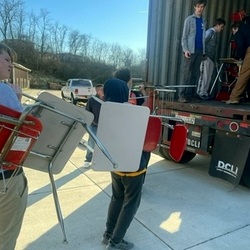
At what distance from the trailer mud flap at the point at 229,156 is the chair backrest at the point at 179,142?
1.60m

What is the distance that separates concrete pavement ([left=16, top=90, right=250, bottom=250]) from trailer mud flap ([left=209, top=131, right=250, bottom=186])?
25cm

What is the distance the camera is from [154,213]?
3047 millimetres

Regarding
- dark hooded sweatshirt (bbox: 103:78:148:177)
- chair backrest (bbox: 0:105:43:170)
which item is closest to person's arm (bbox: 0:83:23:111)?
chair backrest (bbox: 0:105:43:170)

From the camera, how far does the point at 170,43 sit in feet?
16.0

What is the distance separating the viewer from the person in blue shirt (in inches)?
179

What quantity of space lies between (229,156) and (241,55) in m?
2.39

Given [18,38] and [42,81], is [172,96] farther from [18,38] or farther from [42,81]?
[18,38]

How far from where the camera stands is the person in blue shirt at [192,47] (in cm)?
454

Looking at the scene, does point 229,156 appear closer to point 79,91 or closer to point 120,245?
point 120,245

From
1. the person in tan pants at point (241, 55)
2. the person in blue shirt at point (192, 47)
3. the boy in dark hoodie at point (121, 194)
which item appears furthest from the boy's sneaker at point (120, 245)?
the person in tan pants at point (241, 55)

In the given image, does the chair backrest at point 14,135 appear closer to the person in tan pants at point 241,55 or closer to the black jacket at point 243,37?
the person in tan pants at point 241,55

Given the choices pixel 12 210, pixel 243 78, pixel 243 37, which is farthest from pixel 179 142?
pixel 243 37

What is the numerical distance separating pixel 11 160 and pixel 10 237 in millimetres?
528

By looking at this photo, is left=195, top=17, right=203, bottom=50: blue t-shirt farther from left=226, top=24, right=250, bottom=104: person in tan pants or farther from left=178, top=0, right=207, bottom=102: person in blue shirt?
left=226, top=24, right=250, bottom=104: person in tan pants
